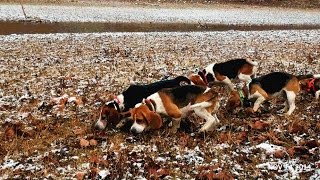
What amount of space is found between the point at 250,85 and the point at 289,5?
1728 inches

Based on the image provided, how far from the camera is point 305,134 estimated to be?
7250mm

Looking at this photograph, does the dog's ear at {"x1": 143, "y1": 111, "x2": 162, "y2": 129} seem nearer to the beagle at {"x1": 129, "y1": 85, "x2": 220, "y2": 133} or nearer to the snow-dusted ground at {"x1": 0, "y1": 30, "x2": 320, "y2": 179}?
the beagle at {"x1": 129, "y1": 85, "x2": 220, "y2": 133}

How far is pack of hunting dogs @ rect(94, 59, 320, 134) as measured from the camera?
731cm

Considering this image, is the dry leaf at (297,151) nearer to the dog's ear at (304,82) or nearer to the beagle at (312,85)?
the beagle at (312,85)

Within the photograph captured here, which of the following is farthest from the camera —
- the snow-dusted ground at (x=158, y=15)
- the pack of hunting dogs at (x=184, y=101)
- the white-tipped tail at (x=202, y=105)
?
the snow-dusted ground at (x=158, y=15)

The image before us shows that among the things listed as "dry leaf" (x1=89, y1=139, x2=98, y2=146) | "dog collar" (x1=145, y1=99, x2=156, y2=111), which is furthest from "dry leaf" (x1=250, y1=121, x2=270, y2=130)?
"dry leaf" (x1=89, y1=139, x2=98, y2=146)

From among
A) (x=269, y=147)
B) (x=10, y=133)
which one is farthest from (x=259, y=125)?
(x=10, y=133)

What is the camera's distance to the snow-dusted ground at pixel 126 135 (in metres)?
6.04

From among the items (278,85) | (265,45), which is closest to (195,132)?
(278,85)

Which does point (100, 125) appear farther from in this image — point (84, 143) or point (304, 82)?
point (304, 82)

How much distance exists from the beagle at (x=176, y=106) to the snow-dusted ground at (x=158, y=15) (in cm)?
2538

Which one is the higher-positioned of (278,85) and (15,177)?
(278,85)

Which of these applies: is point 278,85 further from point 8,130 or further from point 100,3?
point 100,3

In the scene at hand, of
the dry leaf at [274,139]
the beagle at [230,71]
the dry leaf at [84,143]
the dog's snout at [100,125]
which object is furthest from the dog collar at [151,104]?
the beagle at [230,71]
